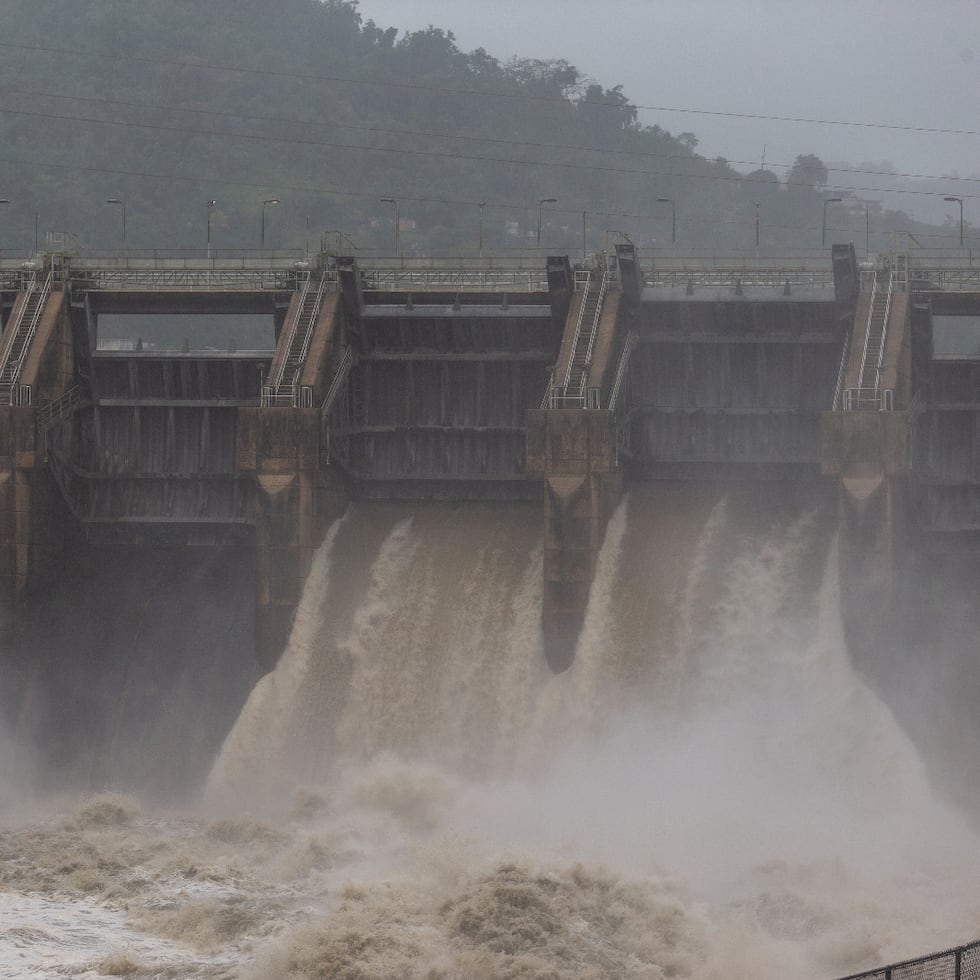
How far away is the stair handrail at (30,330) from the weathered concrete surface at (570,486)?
1372cm

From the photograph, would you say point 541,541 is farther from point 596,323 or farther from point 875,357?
point 875,357

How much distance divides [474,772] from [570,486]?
6.84 metres

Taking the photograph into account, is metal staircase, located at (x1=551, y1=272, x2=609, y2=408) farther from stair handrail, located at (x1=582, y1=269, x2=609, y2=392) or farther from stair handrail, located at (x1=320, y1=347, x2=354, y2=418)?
stair handrail, located at (x1=320, y1=347, x2=354, y2=418)

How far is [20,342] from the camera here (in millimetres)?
43969

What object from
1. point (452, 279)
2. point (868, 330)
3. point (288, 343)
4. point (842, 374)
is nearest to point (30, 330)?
point (288, 343)

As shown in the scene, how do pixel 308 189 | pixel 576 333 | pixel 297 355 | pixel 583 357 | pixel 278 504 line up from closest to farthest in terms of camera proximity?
pixel 278 504, pixel 583 357, pixel 576 333, pixel 297 355, pixel 308 189

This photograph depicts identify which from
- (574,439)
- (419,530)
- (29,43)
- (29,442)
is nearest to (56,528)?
(29,442)

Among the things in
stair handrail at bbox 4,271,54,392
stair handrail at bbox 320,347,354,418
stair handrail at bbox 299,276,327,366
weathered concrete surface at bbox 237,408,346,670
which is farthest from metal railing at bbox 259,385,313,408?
stair handrail at bbox 4,271,54,392

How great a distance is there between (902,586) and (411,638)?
11.2 metres

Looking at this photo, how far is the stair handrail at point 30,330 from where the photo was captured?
4322 cm

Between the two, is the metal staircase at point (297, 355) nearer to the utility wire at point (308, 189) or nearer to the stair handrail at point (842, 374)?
the stair handrail at point (842, 374)

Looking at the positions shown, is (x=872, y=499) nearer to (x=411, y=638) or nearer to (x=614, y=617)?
(x=614, y=617)

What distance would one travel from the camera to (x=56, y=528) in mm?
43875

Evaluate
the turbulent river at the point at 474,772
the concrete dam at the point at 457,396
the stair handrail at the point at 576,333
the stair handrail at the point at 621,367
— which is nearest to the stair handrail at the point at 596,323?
the concrete dam at the point at 457,396
